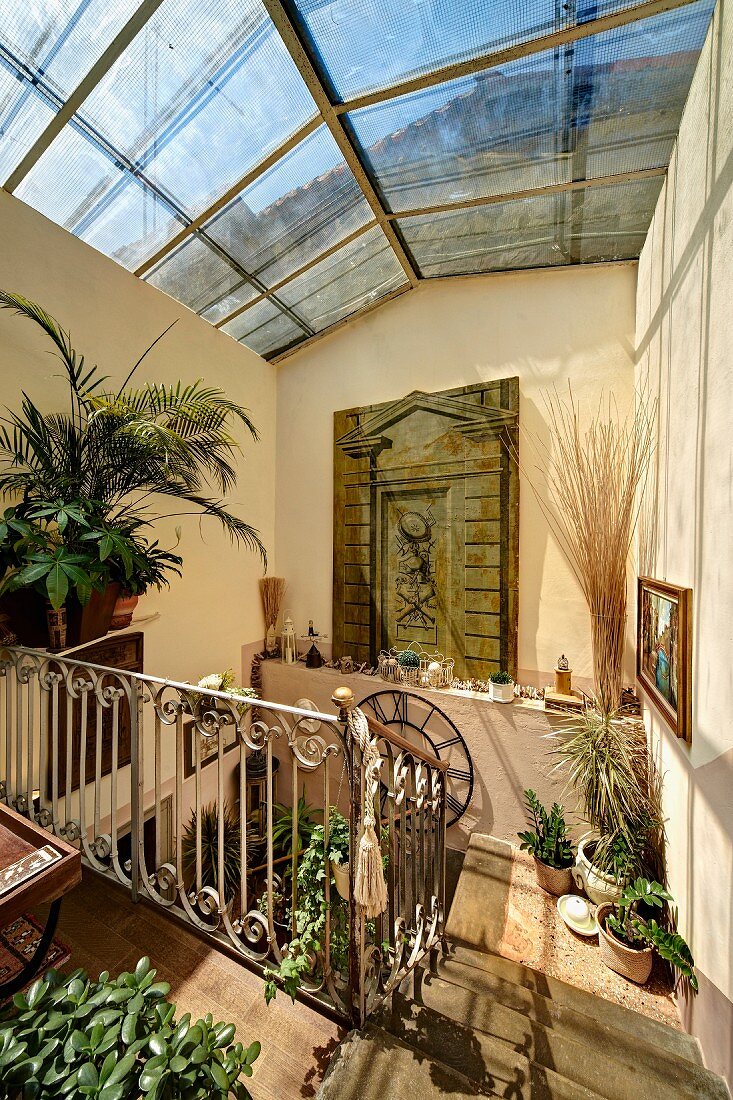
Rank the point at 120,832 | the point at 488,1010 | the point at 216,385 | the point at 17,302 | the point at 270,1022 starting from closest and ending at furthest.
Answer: the point at 270,1022 < the point at 488,1010 < the point at 17,302 < the point at 120,832 < the point at 216,385

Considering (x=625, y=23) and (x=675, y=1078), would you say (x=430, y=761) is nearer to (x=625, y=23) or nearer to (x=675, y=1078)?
(x=675, y=1078)

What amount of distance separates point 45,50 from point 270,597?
3.45 meters

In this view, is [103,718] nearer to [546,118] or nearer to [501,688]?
[501,688]

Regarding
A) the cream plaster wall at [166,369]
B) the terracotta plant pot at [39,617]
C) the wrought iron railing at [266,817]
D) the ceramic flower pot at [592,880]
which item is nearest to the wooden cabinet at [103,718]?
the wrought iron railing at [266,817]

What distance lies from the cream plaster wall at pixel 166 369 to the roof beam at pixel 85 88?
20cm

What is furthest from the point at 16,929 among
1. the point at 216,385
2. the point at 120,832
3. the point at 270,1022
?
the point at 216,385

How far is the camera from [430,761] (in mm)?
1764

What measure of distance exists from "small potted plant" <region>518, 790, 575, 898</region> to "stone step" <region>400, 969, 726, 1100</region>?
0.85m

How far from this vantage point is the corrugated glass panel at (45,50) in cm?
170

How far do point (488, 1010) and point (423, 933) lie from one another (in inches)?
13.0

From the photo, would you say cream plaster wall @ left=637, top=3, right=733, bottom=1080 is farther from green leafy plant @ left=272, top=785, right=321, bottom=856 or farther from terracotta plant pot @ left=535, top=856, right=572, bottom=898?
green leafy plant @ left=272, top=785, right=321, bottom=856

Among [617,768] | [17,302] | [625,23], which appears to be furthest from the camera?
[617,768]

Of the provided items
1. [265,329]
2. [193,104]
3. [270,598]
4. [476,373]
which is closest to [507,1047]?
[270,598]

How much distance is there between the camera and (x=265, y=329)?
3.73 m
